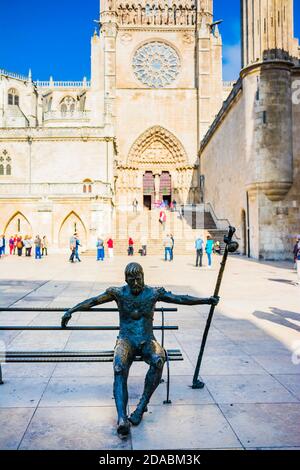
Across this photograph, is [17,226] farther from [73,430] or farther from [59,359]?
[73,430]

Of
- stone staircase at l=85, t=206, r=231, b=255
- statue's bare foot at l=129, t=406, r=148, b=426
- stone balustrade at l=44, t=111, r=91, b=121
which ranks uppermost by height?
stone balustrade at l=44, t=111, r=91, b=121

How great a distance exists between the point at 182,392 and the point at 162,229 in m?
27.3

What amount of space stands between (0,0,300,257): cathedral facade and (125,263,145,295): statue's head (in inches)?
720

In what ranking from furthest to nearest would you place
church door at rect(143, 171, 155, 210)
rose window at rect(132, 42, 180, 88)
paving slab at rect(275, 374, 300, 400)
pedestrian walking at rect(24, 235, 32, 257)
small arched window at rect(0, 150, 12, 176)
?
church door at rect(143, 171, 155, 210) → rose window at rect(132, 42, 180, 88) → small arched window at rect(0, 150, 12, 176) → pedestrian walking at rect(24, 235, 32, 257) → paving slab at rect(275, 374, 300, 400)

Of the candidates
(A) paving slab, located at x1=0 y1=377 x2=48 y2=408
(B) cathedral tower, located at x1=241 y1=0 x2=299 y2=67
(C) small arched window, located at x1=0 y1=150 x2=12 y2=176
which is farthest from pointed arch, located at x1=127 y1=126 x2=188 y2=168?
(A) paving slab, located at x1=0 y1=377 x2=48 y2=408

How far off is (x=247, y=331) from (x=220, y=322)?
2.51 ft

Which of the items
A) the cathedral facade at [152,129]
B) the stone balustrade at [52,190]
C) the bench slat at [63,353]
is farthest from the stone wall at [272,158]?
the bench slat at [63,353]

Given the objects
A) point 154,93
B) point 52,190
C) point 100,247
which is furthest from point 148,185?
point 100,247

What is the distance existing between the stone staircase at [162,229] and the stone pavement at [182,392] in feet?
62.3

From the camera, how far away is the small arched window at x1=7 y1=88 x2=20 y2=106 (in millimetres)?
47344

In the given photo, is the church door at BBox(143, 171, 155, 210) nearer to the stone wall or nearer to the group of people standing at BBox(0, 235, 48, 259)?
the group of people standing at BBox(0, 235, 48, 259)

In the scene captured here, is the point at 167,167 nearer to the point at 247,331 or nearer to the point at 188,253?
the point at 188,253

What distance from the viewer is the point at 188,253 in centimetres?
2650

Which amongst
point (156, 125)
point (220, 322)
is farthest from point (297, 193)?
point (156, 125)
